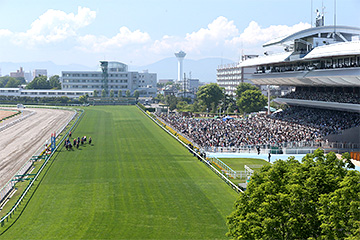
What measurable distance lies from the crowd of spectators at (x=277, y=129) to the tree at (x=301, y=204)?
26.4 m

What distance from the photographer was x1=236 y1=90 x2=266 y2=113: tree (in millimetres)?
96062

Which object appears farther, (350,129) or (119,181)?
(350,129)

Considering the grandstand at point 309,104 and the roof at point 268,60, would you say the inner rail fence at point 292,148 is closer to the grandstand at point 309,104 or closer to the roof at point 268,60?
the grandstand at point 309,104

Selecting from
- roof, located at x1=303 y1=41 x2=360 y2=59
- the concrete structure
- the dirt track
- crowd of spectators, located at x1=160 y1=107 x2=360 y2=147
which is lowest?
the dirt track

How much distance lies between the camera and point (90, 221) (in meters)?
19.8

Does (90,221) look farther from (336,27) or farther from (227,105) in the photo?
(227,105)

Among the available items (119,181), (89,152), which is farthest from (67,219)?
(89,152)

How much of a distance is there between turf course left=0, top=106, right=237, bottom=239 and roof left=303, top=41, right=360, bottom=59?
693 inches

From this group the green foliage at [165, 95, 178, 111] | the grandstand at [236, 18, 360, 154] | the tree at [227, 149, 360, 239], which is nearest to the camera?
the tree at [227, 149, 360, 239]

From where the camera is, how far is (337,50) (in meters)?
40.2

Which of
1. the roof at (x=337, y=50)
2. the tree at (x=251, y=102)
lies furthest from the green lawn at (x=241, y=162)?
the tree at (x=251, y=102)

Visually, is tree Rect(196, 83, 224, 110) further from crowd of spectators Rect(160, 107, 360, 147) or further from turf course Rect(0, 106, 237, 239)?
turf course Rect(0, 106, 237, 239)

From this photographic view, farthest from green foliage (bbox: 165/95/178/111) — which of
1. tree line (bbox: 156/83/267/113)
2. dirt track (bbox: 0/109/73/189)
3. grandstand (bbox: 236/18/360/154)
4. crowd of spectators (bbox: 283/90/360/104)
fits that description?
crowd of spectators (bbox: 283/90/360/104)

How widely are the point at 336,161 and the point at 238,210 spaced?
4157 millimetres
